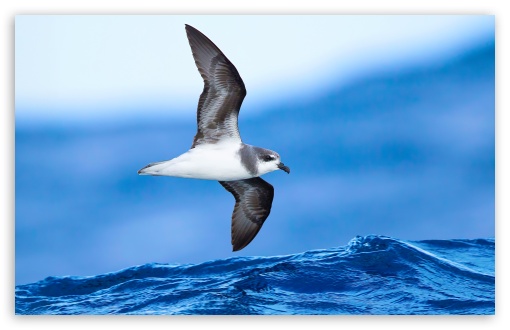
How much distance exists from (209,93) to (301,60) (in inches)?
37.0

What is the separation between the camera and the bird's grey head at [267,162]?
6059 mm

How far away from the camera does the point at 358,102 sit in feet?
21.7

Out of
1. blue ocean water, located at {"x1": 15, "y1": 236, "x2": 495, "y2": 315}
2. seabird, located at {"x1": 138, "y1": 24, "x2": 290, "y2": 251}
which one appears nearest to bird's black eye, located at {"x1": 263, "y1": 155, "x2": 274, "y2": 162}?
seabird, located at {"x1": 138, "y1": 24, "x2": 290, "y2": 251}

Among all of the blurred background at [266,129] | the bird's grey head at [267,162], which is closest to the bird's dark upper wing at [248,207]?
the blurred background at [266,129]

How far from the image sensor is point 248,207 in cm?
653

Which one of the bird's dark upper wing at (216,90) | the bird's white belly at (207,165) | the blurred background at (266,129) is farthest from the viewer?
the blurred background at (266,129)

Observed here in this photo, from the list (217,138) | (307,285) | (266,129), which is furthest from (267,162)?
(307,285)

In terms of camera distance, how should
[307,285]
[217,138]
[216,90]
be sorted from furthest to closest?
[307,285] → [217,138] → [216,90]

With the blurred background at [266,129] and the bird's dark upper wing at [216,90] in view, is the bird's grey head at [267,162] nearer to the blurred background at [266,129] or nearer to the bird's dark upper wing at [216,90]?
the bird's dark upper wing at [216,90]

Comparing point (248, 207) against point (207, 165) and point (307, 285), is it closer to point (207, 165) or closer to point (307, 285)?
point (207, 165)

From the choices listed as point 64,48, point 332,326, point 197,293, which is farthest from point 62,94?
point 332,326

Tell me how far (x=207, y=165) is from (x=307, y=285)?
49.5 inches

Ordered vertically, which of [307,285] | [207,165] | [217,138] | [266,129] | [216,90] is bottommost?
[307,285]

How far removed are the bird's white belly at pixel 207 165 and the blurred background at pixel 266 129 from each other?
1.22 ft
